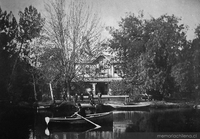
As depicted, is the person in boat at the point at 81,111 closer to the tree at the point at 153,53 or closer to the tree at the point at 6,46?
the tree at the point at 153,53

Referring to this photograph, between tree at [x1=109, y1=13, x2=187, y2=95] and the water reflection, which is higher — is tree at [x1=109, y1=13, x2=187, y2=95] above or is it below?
above

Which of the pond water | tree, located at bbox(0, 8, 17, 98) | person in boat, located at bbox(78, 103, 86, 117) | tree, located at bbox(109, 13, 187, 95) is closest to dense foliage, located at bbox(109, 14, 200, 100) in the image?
tree, located at bbox(109, 13, 187, 95)

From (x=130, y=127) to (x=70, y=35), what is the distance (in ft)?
8.71

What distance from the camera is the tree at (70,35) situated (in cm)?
567

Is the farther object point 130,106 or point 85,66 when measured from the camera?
point 130,106

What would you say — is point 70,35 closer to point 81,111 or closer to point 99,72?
point 99,72

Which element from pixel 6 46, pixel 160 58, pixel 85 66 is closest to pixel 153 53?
pixel 160 58

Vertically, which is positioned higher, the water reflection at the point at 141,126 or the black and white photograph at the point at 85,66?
the black and white photograph at the point at 85,66

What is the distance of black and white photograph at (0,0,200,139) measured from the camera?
5629 millimetres

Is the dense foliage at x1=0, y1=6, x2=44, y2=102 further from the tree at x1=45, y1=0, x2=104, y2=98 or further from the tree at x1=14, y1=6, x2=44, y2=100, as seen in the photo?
the tree at x1=45, y1=0, x2=104, y2=98

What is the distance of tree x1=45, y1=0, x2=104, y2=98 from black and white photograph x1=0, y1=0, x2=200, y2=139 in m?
0.02

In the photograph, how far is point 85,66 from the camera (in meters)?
5.79

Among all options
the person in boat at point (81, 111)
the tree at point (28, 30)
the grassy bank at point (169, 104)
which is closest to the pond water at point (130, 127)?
the grassy bank at point (169, 104)

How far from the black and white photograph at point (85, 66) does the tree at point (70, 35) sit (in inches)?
0.9
